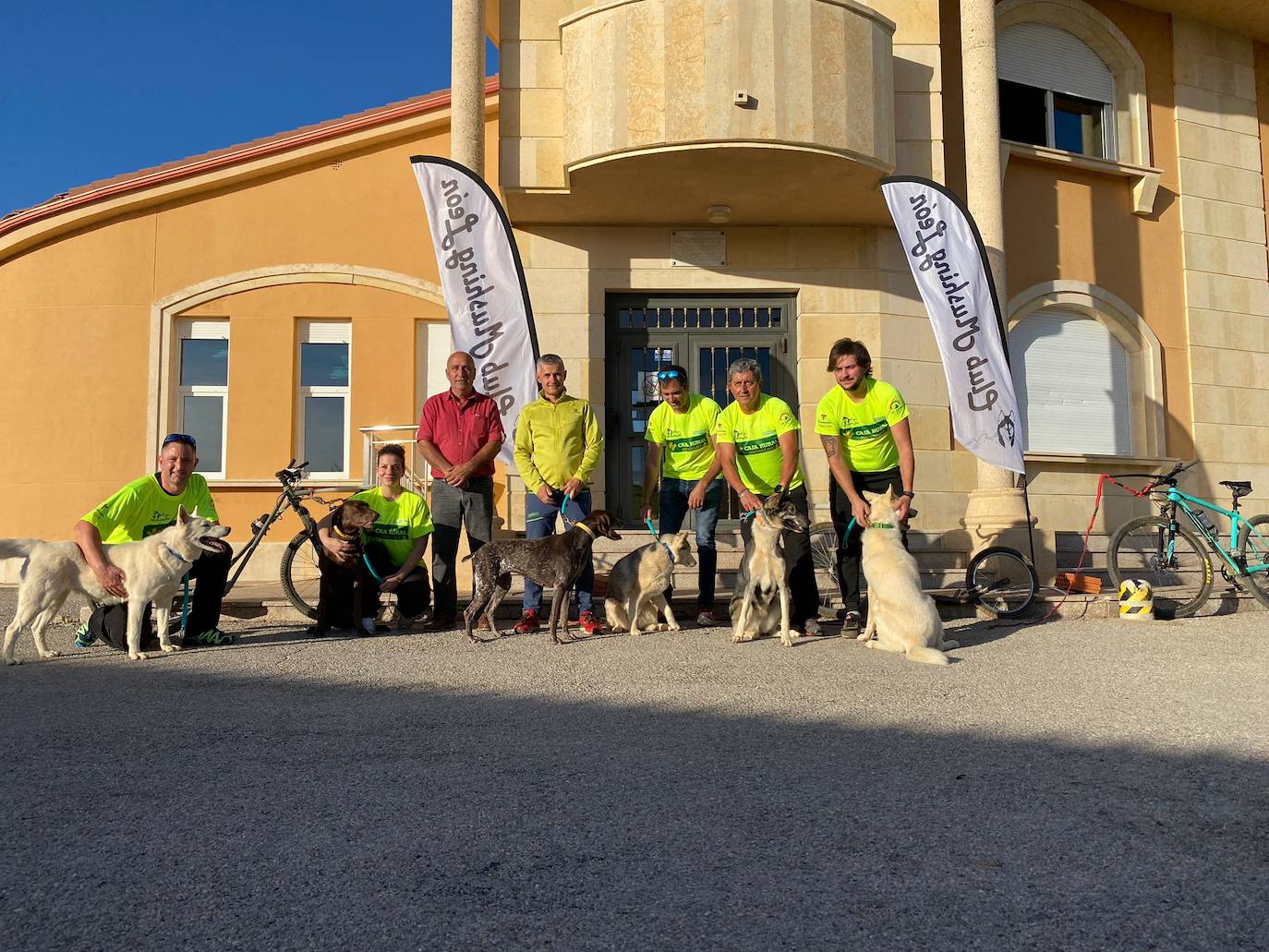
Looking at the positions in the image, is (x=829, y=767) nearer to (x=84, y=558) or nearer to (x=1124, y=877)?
(x=1124, y=877)

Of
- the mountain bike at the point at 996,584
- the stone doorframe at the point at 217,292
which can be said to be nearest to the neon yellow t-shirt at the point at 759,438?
the mountain bike at the point at 996,584

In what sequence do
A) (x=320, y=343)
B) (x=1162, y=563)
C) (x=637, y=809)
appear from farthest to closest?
(x=320, y=343) < (x=1162, y=563) < (x=637, y=809)

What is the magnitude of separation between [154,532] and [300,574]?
1483 millimetres

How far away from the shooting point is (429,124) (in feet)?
40.2

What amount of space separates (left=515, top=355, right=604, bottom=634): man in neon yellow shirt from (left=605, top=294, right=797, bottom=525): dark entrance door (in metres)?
4.51

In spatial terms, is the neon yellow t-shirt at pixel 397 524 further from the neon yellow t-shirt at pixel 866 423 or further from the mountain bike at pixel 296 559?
the neon yellow t-shirt at pixel 866 423

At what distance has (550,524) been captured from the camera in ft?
22.4

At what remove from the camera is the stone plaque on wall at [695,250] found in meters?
11.3

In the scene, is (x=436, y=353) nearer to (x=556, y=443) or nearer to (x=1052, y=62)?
(x=556, y=443)

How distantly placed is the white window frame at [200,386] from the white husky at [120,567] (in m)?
6.61

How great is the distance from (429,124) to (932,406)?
7.44 metres

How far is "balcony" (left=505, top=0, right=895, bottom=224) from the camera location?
9.47 m

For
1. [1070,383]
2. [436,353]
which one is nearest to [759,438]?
[436,353]

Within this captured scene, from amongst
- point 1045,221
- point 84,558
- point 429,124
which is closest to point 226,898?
point 84,558
